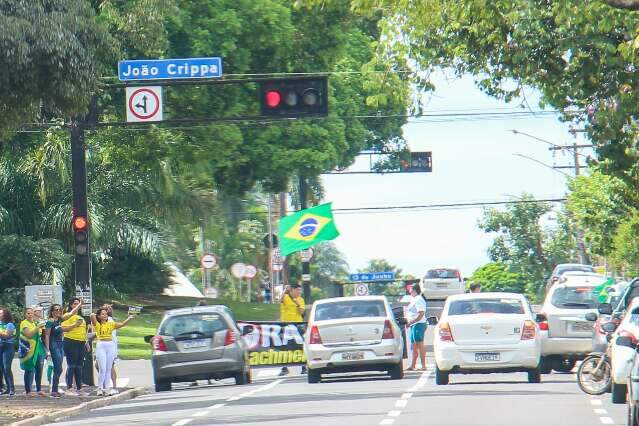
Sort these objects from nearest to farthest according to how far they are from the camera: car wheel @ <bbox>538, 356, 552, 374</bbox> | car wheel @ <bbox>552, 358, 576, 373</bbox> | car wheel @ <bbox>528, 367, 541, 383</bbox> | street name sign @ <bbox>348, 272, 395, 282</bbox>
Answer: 1. car wheel @ <bbox>528, 367, 541, 383</bbox>
2. car wheel @ <bbox>538, 356, 552, 374</bbox>
3. car wheel @ <bbox>552, 358, 576, 373</bbox>
4. street name sign @ <bbox>348, 272, 395, 282</bbox>

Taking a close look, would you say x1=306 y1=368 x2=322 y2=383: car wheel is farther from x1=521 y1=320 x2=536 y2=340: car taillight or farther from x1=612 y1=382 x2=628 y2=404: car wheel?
x1=612 y1=382 x2=628 y2=404: car wheel

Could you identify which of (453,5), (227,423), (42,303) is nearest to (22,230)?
(42,303)

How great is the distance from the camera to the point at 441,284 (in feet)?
212

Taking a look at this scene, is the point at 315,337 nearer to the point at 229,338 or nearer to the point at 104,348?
the point at 229,338

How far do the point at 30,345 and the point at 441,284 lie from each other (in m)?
38.8

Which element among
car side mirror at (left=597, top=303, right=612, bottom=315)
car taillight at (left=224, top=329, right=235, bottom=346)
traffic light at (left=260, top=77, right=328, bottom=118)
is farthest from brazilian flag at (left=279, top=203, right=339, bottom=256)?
car side mirror at (left=597, top=303, right=612, bottom=315)

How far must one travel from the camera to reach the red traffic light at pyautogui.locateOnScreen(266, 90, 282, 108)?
85.3 feet

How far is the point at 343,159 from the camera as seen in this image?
57406 mm

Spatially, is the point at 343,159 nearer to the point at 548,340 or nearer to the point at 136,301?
the point at 136,301

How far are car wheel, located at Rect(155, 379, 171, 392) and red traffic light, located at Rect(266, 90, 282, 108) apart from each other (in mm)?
6019

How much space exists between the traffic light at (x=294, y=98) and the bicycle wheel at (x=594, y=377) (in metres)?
6.57

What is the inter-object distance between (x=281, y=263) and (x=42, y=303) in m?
42.9

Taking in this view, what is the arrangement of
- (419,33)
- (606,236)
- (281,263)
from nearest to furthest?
(419,33) → (606,236) → (281,263)

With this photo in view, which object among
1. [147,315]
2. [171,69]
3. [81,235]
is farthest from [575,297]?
[147,315]
